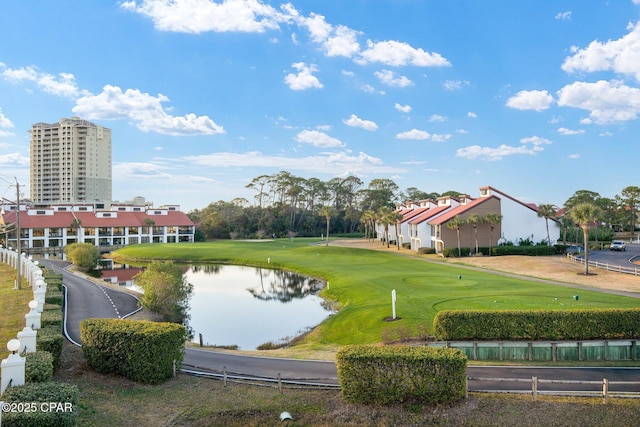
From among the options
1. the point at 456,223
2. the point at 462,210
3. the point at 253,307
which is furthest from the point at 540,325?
the point at 462,210

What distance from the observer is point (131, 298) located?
4050 cm

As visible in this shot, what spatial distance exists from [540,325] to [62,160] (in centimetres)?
19794

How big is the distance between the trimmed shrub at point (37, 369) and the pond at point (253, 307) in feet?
51.3

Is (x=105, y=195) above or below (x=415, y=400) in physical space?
above

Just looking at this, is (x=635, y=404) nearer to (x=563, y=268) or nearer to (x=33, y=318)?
(x=33, y=318)

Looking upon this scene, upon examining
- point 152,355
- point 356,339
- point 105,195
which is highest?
point 105,195

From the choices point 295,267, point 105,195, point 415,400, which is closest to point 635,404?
point 415,400

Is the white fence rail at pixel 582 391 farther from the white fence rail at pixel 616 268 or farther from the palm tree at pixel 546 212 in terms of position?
the palm tree at pixel 546 212

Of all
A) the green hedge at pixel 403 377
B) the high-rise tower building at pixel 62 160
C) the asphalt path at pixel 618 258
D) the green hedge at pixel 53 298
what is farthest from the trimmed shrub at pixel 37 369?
the high-rise tower building at pixel 62 160

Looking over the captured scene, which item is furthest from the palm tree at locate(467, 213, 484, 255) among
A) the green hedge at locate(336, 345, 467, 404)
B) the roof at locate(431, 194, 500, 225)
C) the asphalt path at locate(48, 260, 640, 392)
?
the green hedge at locate(336, 345, 467, 404)

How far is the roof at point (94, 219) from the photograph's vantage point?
103312 millimetres

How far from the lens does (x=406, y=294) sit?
35031mm

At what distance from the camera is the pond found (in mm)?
31812

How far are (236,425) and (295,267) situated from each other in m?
51.8
